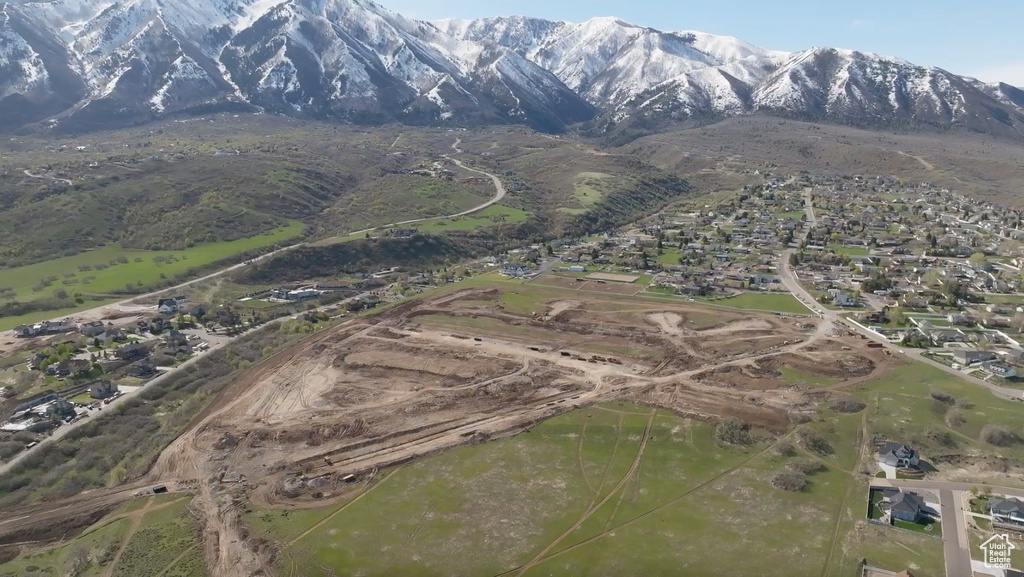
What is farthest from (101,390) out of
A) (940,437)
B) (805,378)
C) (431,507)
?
(940,437)

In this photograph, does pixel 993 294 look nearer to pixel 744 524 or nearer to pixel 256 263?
pixel 744 524

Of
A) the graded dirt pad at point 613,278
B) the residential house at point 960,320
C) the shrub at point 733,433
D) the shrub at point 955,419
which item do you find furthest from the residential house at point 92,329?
the residential house at point 960,320

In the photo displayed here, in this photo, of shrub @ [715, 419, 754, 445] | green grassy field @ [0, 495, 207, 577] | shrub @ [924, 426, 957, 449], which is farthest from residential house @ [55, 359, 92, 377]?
shrub @ [924, 426, 957, 449]

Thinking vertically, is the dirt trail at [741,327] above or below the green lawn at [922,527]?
above

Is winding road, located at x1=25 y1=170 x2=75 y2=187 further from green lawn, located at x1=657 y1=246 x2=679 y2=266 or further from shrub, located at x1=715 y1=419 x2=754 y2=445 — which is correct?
shrub, located at x1=715 y1=419 x2=754 y2=445

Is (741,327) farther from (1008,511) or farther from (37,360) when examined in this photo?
(37,360)

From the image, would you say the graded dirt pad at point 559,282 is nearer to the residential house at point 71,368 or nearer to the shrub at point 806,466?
the shrub at point 806,466

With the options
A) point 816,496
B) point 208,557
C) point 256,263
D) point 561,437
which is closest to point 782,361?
point 816,496
